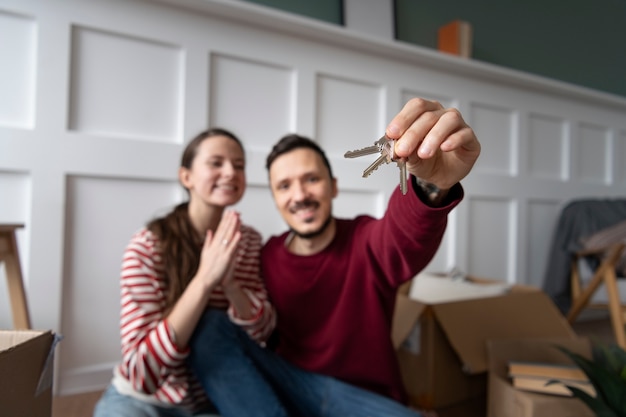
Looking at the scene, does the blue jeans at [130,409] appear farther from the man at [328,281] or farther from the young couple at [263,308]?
the man at [328,281]

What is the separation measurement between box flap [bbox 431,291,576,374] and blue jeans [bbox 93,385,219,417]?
60cm

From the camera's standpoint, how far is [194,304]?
815 mm

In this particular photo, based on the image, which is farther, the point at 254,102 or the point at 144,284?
the point at 254,102

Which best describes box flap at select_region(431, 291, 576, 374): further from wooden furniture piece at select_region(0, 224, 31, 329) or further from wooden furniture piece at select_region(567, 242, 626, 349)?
wooden furniture piece at select_region(0, 224, 31, 329)

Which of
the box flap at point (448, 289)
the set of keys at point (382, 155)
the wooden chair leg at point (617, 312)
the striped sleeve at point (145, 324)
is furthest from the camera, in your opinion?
the wooden chair leg at point (617, 312)

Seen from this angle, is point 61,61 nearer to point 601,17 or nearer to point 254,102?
point 254,102

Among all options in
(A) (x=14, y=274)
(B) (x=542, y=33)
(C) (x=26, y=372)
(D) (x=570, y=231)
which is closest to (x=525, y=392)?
(C) (x=26, y=372)

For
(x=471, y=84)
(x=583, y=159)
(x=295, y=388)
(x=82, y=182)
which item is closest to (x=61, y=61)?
(x=82, y=182)

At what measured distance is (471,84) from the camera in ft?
5.96

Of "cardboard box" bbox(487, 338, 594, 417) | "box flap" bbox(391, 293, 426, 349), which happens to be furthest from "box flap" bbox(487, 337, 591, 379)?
"box flap" bbox(391, 293, 426, 349)

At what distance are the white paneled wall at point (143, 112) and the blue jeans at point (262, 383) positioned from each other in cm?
53

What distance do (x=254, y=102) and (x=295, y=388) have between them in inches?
35.6

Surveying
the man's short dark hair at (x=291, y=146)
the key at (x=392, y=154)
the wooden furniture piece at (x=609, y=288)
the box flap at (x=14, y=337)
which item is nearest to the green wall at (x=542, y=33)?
the wooden furniture piece at (x=609, y=288)

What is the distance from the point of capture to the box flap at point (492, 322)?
1.09m
